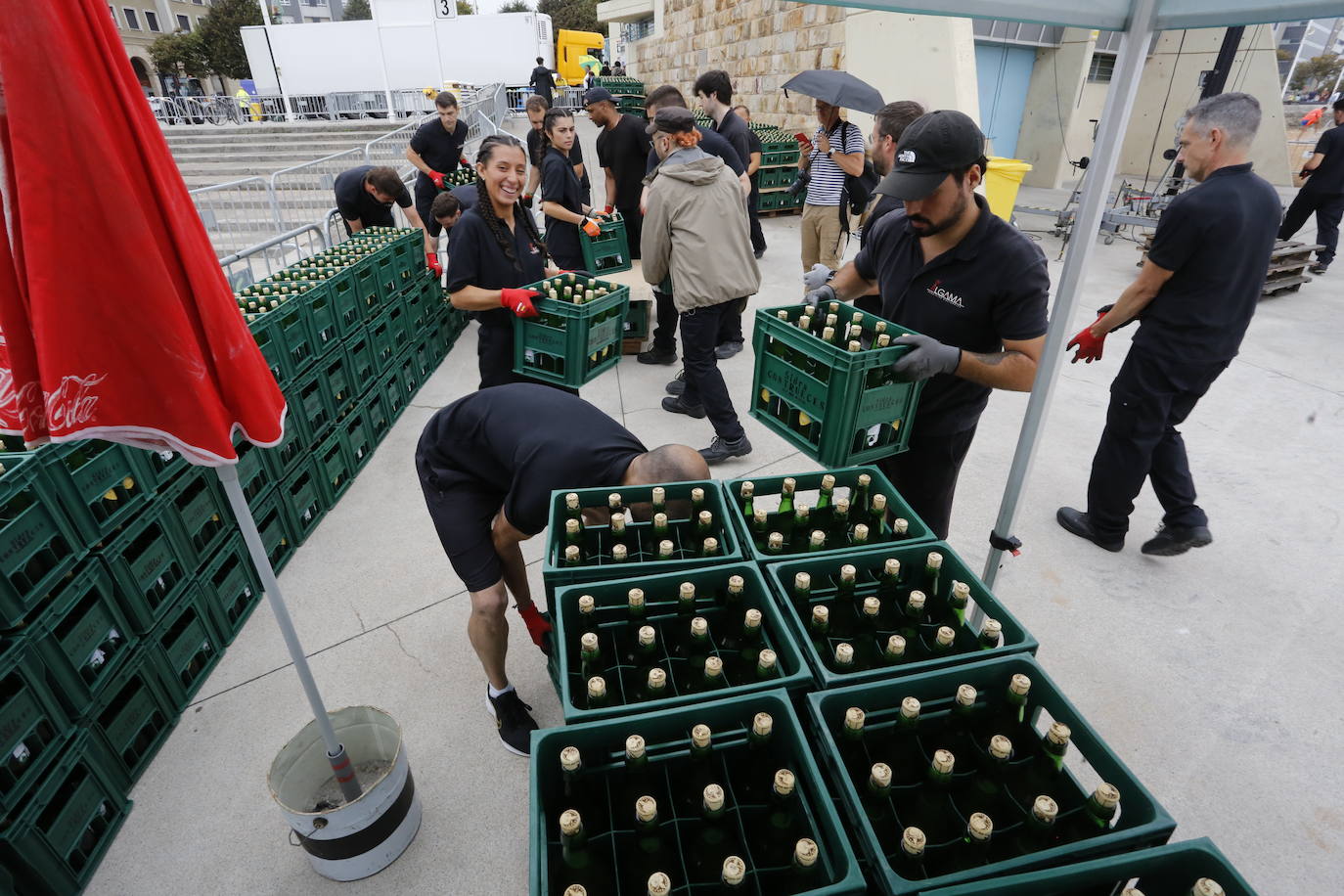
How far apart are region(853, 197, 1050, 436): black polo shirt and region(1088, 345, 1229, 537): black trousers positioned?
169cm

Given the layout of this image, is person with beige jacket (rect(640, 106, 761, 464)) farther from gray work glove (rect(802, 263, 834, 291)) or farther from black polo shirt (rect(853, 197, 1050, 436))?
black polo shirt (rect(853, 197, 1050, 436))

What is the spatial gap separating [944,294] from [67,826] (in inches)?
159

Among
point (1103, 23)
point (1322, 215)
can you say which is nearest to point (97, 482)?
point (1103, 23)

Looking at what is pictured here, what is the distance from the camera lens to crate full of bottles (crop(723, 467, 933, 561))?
2.27m

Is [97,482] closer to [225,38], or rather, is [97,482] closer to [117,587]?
[117,587]

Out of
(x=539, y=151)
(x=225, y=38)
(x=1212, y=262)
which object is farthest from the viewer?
(x=225, y=38)

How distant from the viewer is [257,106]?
25938 millimetres

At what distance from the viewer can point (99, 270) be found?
1719mm

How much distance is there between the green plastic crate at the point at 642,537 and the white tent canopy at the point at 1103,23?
48.5 inches

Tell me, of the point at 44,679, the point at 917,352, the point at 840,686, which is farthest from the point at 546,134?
the point at 840,686

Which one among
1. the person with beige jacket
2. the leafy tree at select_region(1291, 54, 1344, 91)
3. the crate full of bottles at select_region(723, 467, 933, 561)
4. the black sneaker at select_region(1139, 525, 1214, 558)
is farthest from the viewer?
the leafy tree at select_region(1291, 54, 1344, 91)

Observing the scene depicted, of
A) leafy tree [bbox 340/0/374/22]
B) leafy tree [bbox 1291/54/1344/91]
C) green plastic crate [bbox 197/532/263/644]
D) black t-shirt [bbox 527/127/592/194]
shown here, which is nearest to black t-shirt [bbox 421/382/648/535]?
green plastic crate [bbox 197/532/263/644]

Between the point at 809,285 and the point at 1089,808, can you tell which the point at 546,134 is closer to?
the point at 809,285

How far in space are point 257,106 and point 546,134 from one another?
1033 inches
